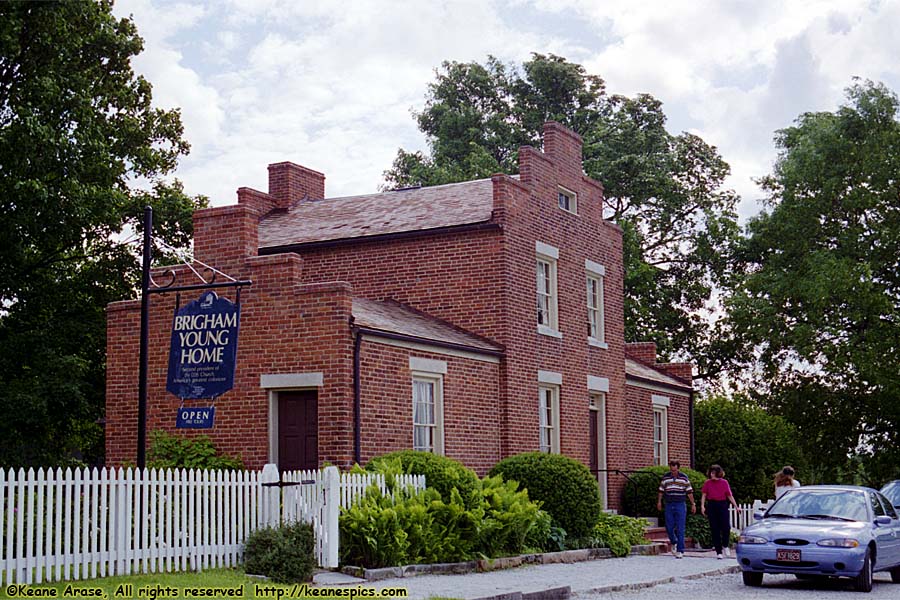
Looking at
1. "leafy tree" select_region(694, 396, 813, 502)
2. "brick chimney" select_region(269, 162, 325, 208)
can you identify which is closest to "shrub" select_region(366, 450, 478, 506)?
"brick chimney" select_region(269, 162, 325, 208)

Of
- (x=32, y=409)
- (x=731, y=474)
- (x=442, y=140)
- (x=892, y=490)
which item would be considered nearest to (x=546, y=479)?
(x=892, y=490)

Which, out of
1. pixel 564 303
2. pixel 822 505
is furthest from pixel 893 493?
pixel 564 303

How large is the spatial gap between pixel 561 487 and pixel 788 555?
17.5ft

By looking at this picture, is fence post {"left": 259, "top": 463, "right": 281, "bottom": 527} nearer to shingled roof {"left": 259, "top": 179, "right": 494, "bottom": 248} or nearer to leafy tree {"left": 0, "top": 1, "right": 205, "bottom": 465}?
shingled roof {"left": 259, "top": 179, "right": 494, "bottom": 248}

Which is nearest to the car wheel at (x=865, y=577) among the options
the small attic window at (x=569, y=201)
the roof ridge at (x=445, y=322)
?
the roof ridge at (x=445, y=322)

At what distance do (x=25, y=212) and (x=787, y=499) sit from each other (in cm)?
1668

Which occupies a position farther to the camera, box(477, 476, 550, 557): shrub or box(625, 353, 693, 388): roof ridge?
box(625, 353, 693, 388): roof ridge

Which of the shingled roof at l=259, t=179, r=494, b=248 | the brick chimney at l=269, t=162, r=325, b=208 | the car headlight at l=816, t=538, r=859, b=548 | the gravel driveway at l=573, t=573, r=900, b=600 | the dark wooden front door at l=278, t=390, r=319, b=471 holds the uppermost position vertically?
the brick chimney at l=269, t=162, r=325, b=208

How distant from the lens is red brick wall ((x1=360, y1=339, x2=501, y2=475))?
66.3ft

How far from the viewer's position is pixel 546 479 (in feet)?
68.2

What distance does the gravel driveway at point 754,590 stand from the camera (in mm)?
14992

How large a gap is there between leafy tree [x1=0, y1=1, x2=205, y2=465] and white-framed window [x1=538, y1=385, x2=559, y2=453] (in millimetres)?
10216

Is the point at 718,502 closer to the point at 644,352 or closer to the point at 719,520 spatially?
the point at 719,520

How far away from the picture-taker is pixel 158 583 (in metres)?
13.5
